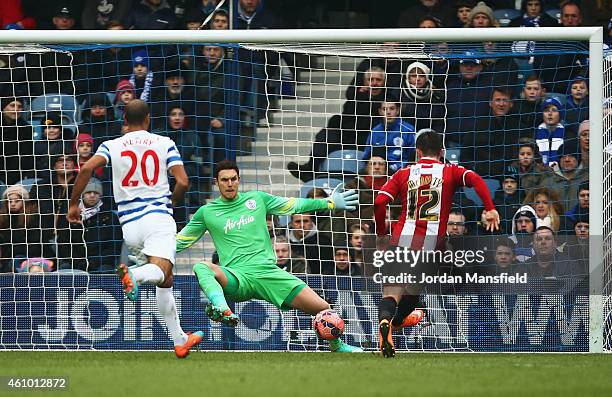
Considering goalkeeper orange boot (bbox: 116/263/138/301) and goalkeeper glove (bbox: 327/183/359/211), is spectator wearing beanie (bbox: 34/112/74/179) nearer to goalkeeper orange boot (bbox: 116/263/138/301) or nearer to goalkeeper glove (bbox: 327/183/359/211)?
goalkeeper glove (bbox: 327/183/359/211)

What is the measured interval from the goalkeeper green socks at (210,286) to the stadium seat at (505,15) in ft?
21.6

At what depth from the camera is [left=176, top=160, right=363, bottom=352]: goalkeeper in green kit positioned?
11.3 m

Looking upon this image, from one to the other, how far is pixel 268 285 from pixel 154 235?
126cm

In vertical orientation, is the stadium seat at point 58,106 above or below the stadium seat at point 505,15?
below

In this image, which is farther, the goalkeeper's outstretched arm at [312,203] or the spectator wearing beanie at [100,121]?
→ the spectator wearing beanie at [100,121]

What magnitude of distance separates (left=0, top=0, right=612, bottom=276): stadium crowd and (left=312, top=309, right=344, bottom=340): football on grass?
1358 millimetres

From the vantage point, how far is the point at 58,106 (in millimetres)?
13641

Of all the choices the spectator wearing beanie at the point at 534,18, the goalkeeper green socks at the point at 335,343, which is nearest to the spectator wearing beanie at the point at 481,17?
the spectator wearing beanie at the point at 534,18

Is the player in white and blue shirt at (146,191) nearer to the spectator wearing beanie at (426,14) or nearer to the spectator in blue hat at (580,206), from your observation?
the spectator in blue hat at (580,206)

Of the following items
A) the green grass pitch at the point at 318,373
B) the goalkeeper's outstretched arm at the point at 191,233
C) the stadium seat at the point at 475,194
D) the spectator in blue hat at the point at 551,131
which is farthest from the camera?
the stadium seat at the point at 475,194

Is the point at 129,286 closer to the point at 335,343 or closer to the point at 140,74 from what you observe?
the point at 335,343

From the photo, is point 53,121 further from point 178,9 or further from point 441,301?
point 441,301

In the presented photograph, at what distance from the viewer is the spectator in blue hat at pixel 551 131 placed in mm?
13039

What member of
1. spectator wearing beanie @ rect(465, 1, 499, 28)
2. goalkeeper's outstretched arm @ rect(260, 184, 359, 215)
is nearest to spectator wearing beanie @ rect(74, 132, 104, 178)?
goalkeeper's outstretched arm @ rect(260, 184, 359, 215)
